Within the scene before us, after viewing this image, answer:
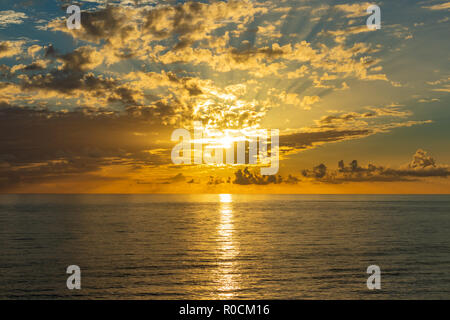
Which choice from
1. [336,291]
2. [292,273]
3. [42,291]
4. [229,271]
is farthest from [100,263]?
[336,291]

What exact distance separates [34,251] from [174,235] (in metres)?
27.3

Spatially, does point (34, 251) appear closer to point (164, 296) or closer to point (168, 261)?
point (168, 261)

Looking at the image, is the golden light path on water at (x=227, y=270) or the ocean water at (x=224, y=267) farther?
the golden light path on water at (x=227, y=270)

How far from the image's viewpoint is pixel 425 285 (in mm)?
35281

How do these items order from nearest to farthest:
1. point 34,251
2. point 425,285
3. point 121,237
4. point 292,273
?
point 425,285, point 292,273, point 34,251, point 121,237

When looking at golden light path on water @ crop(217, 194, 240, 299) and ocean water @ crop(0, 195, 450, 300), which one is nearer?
ocean water @ crop(0, 195, 450, 300)

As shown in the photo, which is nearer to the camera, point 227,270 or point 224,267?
point 227,270

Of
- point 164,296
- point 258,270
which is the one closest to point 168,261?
point 258,270

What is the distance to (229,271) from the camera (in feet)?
Result: 134

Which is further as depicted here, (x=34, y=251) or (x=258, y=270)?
(x=34, y=251)

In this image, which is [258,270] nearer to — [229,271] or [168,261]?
[229,271]
